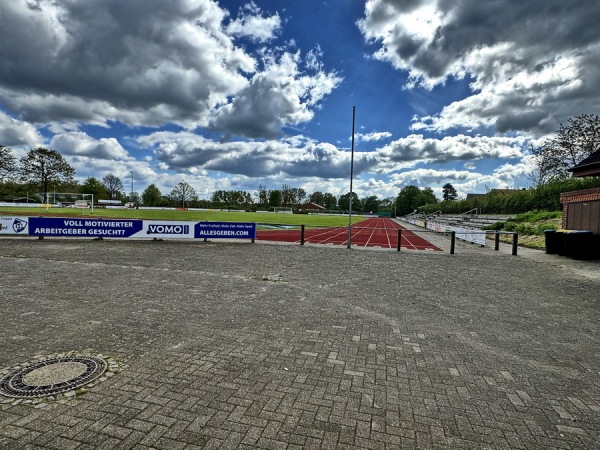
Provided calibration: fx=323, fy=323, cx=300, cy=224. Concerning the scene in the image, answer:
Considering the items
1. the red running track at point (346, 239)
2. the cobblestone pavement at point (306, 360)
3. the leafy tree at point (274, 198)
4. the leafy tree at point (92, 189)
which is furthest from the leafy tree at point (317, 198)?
the cobblestone pavement at point (306, 360)

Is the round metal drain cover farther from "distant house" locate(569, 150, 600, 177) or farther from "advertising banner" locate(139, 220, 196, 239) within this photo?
"distant house" locate(569, 150, 600, 177)

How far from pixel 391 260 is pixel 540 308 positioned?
264 inches

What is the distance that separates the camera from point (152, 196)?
114 m

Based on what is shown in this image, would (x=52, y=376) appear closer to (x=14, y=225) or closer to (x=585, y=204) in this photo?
(x=14, y=225)

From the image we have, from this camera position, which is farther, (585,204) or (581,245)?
(585,204)

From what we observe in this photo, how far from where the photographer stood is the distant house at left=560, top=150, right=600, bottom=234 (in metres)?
14.8

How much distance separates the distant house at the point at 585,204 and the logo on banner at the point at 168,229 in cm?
1974

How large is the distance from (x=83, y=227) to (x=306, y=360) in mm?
17150

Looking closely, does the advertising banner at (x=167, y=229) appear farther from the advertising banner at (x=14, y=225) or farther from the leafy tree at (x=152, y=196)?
the leafy tree at (x=152, y=196)

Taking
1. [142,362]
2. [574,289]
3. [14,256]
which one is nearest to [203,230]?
[14,256]

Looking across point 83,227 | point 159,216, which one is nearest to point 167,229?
point 83,227

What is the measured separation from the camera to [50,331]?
15.4ft

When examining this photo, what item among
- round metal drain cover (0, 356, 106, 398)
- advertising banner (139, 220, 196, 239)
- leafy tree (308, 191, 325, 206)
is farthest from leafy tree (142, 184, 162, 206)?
round metal drain cover (0, 356, 106, 398)

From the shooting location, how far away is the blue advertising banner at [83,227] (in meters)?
16.6
